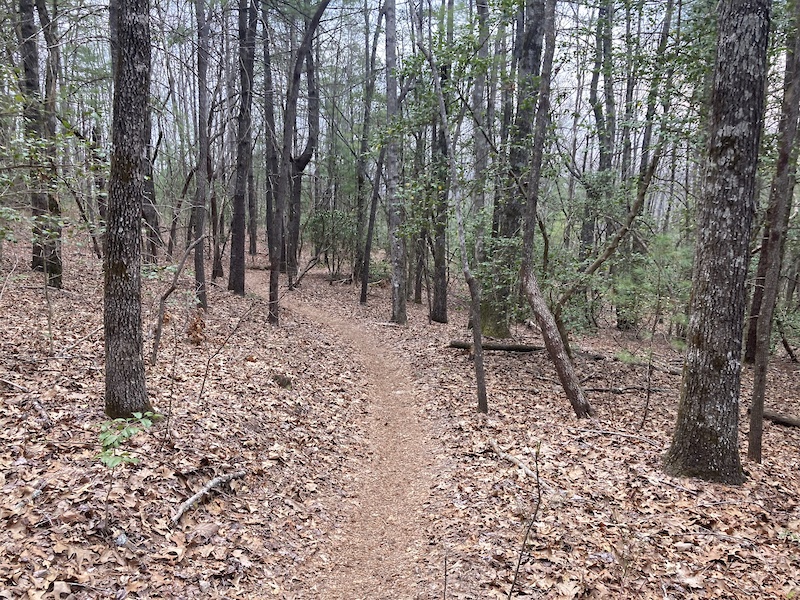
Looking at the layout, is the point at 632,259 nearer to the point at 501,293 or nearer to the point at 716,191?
the point at 501,293

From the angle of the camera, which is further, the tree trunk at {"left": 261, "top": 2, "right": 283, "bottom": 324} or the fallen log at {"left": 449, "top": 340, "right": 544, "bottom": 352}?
the tree trunk at {"left": 261, "top": 2, "right": 283, "bottom": 324}

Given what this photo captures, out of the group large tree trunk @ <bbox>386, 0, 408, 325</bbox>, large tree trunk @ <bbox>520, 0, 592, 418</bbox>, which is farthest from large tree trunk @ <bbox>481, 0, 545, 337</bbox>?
large tree trunk @ <bbox>386, 0, 408, 325</bbox>

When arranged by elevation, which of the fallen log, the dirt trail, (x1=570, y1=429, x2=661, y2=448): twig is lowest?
the dirt trail

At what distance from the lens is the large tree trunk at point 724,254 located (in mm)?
5082

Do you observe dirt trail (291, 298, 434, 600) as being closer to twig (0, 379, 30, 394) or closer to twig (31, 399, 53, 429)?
twig (31, 399, 53, 429)

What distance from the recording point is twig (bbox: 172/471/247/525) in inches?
181

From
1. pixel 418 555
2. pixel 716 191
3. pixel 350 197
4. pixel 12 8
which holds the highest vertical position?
pixel 12 8

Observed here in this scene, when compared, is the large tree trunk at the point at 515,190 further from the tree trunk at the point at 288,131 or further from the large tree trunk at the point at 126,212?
the large tree trunk at the point at 126,212

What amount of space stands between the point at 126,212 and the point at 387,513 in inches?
183

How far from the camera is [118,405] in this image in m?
5.54

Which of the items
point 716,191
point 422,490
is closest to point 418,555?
point 422,490

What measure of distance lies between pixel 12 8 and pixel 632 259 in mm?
14563

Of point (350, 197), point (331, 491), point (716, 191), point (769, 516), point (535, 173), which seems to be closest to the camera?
point (769, 516)

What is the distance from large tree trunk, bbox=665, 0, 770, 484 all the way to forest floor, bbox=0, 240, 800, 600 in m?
0.54
